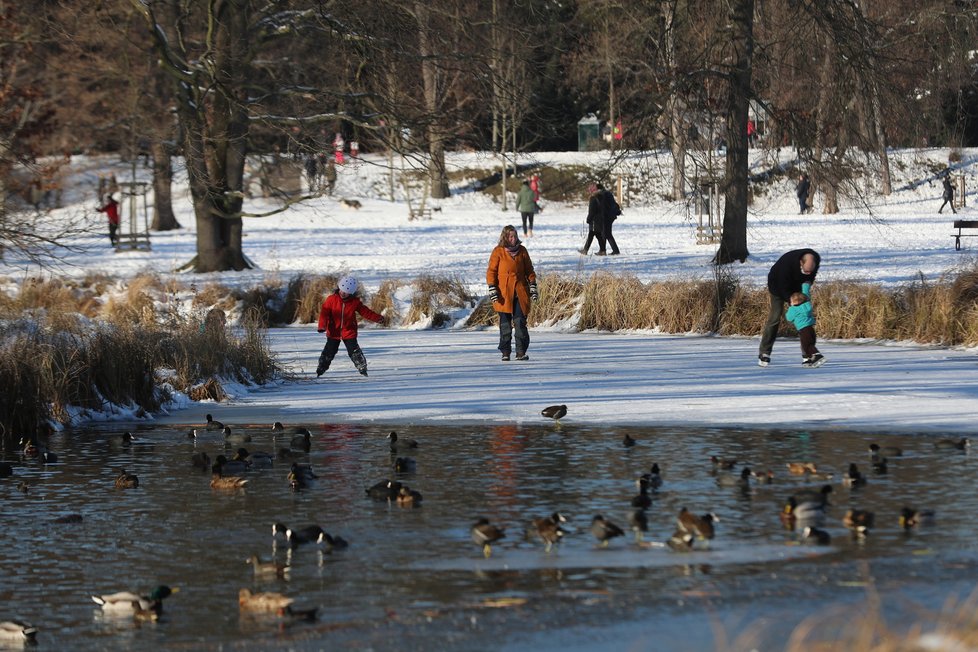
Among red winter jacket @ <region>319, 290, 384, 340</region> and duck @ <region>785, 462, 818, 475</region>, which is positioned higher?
red winter jacket @ <region>319, 290, 384, 340</region>

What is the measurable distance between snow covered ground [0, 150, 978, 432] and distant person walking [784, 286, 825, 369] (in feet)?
1.03

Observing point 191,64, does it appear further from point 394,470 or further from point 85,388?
point 394,470

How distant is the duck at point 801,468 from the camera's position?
10766 millimetres

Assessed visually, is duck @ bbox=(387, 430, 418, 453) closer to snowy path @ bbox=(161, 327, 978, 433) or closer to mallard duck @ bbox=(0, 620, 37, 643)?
snowy path @ bbox=(161, 327, 978, 433)

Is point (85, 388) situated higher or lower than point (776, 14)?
lower

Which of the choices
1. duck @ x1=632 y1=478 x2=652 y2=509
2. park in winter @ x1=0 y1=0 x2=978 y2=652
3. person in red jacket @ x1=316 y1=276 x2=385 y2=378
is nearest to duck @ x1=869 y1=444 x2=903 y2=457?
park in winter @ x1=0 y1=0 x2=978 y2=652

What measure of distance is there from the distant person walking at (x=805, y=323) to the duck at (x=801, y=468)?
260 inches

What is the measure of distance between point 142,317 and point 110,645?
16.8 m

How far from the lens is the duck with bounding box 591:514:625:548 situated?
341 inches

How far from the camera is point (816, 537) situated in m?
8.61

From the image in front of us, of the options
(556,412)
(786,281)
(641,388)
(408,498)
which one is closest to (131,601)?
(408,498)

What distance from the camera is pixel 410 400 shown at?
1584 centimetres

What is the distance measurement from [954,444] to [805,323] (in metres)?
Result: 5.71

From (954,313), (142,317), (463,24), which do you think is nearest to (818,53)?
(463,24)
